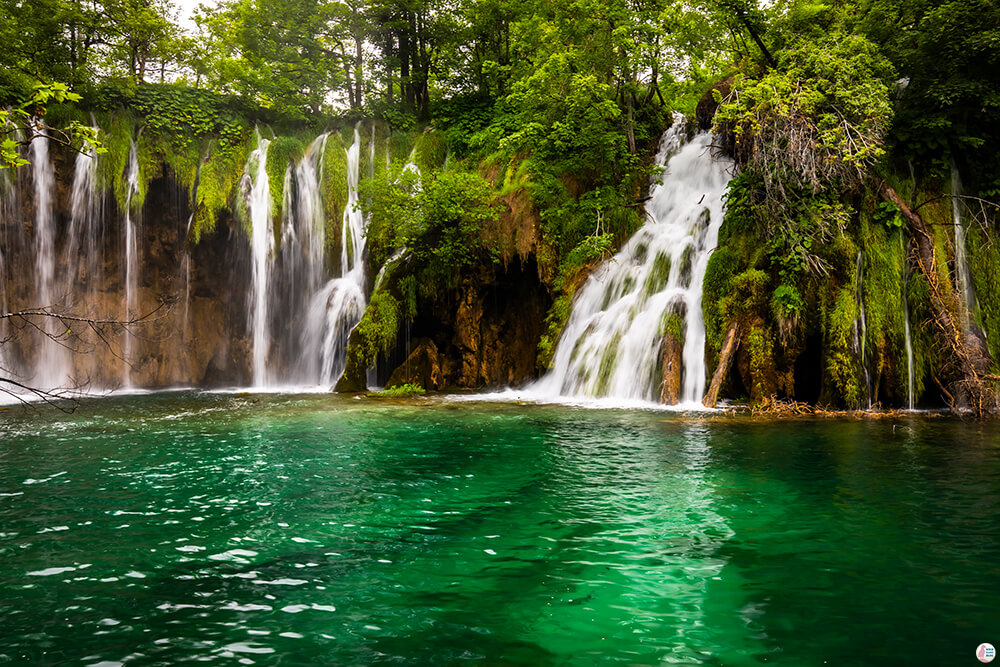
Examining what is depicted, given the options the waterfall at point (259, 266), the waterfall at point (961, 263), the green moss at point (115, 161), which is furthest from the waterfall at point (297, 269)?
the waterfall at point (961, 263)

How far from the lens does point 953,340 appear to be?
1110cm

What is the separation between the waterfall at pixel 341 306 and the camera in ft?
63.9

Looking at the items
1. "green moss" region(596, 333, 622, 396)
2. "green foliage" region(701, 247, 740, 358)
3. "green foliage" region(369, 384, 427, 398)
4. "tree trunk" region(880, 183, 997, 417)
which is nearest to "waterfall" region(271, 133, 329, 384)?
"green foliage" region(369, 384, 427, 398)

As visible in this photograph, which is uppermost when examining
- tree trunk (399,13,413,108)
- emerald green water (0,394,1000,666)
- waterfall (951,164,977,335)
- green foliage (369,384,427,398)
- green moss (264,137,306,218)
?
tree trunk (399,13,413,108)

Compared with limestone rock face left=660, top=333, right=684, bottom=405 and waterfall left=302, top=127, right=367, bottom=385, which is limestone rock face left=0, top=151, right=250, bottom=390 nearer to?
waterfall left=302, top=127, right=367, bottom=385

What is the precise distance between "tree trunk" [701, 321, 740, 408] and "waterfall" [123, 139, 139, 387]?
18.0m

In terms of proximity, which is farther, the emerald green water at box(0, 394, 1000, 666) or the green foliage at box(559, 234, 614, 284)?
the green foliage at box(559, 234, 614, 284)

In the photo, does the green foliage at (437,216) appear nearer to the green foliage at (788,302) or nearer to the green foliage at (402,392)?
the green foliage at (402,392)

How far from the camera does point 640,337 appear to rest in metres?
13.9

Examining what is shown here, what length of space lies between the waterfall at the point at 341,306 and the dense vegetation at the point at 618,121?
1.19 metres

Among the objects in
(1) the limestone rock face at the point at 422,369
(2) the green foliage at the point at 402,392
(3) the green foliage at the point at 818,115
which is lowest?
(2) the green foliage at the point at 402,392

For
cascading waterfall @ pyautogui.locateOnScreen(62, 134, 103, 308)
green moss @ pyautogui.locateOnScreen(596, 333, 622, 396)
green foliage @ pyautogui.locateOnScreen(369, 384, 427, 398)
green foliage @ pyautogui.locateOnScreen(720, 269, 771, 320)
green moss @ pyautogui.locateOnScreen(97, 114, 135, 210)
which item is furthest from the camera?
green moss @ pyautogui.locateOnScreen(97, 114, 135, 210)

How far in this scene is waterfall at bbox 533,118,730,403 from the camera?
1357 centimetres

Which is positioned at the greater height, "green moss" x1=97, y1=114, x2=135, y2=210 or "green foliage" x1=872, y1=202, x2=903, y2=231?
"green moss" x1=97, y1=114, x2=135, y2=210
